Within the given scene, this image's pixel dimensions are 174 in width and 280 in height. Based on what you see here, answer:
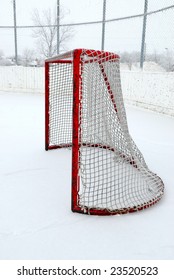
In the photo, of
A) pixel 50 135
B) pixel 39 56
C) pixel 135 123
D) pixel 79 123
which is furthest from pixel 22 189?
pixel 39 56

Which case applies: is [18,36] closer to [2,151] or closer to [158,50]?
[158,50]

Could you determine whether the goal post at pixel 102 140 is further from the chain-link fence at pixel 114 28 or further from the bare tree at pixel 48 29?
the bare tree at pixel 48 29

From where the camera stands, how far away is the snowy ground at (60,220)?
141cm

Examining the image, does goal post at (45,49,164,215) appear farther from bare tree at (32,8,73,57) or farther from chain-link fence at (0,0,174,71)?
bare tree at (32,8,73,57)

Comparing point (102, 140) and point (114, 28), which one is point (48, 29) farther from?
point (102, 140)

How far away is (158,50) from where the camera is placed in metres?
6.05

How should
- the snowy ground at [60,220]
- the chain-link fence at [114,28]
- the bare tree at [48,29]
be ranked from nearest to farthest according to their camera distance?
the snowy ground at [60,220] → the chain-link fence at [114,28] → the bare tree at [48,29]

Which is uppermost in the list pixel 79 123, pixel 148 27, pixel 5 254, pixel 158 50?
pixel 148 27

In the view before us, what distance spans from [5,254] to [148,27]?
19.2ft

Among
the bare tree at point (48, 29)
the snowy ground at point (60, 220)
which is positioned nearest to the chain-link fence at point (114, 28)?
the bare tree at point (48, 29)

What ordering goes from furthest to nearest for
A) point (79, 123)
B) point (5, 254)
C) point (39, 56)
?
point (39, 56)
point (79, 123)
point (5, 254)

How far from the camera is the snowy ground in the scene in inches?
55.6

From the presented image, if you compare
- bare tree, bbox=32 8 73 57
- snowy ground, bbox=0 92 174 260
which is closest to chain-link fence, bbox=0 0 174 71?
bare tree, bbox=32 8 73 57

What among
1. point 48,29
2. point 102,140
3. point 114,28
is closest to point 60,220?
point 102,140
